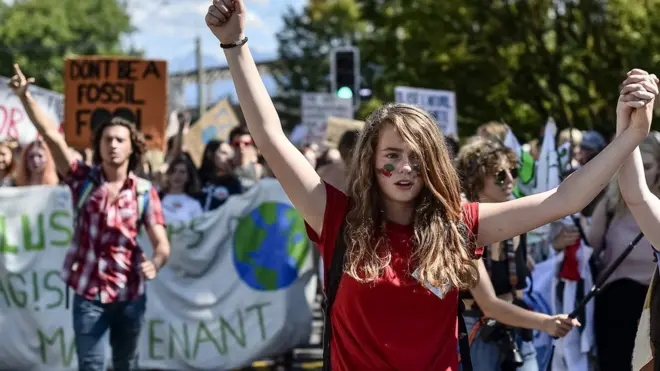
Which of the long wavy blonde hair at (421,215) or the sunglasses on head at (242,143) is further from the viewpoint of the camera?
the sunglasses on head at (242,143)

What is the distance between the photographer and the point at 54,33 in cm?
7288

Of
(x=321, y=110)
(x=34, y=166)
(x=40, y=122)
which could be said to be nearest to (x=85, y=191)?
(x=40, y=122)

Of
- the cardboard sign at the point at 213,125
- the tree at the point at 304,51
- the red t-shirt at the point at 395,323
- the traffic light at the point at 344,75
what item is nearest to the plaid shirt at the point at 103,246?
the red t-shirt at the point at 395,323

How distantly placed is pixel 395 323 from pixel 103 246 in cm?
329

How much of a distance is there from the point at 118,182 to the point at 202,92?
147 feet

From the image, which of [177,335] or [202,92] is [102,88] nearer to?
[177,335]

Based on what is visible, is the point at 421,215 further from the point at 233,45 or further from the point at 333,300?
the point at 233,45

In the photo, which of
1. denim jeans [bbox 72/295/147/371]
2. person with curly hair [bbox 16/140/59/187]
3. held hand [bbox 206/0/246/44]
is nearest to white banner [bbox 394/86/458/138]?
person with curly hair [bbox 16/140/59/187]

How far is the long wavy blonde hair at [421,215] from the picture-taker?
3273 millimetres

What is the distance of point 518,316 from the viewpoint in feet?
15.4

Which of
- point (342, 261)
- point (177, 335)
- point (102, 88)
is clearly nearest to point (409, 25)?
point (102, 88)

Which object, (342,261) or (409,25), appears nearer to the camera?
(342,261)

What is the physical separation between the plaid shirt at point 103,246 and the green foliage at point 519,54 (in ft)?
37.5

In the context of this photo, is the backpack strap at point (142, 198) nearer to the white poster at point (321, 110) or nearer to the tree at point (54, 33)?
the white poster at point (321, 110)
